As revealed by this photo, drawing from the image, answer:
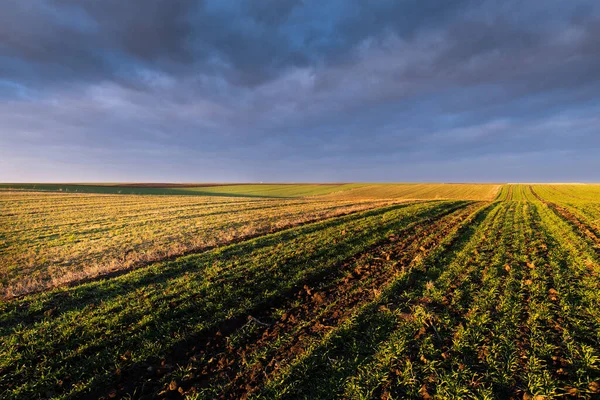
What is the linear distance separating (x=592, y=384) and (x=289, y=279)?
6.74m

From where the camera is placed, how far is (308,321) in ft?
20.0

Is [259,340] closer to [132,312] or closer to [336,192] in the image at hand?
[132,312]

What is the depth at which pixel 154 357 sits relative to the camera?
16.7 feet

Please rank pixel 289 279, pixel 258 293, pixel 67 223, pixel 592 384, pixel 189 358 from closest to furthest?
pixel 592 384 → pixel 189 358 → pixel 258 293 → pixel 289 279 → pixel 67 223

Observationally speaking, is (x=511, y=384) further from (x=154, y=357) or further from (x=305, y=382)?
(x=154, y=357)

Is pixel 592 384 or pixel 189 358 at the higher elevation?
pixel 592 384

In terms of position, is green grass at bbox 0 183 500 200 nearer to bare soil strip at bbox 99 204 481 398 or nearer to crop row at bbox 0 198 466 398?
bare soil strip at bbox 99 204 481 398

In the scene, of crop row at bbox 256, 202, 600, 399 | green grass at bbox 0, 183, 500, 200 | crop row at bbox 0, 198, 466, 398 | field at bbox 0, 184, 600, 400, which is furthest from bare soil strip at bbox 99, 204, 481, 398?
green grass at bbox 0, 183, 500, 200

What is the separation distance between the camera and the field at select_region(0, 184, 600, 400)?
4320mm

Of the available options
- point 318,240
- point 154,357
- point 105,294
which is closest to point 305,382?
point 154,357

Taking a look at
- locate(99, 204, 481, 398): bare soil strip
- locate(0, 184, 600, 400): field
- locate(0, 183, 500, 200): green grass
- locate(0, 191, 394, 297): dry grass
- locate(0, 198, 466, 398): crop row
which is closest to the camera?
locate(0, 184, 600, 400): field

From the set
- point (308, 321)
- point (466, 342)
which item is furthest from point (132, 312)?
point (466, 342)

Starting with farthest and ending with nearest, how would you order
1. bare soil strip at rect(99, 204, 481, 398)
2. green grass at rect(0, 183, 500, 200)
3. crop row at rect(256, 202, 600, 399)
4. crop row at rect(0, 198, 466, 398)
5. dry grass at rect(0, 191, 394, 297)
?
green grass at rect(0, 183, 500, 200) < dry grass at rect(0, 191, 394, 297) < crop row at rect(0, 198, 466, 398) < bare soil strip at rect(99, 204, 481, 398) < crop row at rect(256, 202, 600, 399)

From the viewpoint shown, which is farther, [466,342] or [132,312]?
[132,312]
